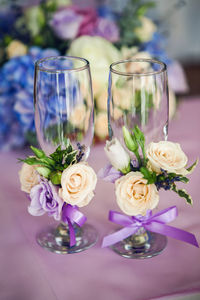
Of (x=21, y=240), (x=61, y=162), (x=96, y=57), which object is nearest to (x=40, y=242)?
(x=21, y=240)

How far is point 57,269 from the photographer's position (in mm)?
763

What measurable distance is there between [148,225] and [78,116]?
0.82ft

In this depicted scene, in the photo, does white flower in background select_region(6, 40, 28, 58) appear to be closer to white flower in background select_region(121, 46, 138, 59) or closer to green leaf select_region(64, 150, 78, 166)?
white flower in background select_region(121, 46, 138, 59)

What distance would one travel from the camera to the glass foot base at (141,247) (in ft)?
2.61

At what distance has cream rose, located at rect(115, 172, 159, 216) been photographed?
2.39ft

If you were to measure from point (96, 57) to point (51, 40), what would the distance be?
0.22 metres

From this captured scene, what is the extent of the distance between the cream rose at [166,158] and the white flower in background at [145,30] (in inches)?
27.5

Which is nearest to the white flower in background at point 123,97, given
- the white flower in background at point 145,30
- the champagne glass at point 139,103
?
the champagne glass at point 139,103

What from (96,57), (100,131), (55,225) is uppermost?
(96,57)

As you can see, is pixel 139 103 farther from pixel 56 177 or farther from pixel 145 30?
pixel 145 30

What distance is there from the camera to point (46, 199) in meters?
0.78

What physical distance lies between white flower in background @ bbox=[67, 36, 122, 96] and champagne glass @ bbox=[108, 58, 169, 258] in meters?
0.28

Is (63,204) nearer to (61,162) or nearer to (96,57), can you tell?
(61,162)

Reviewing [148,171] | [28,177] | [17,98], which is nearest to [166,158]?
[148,171]
